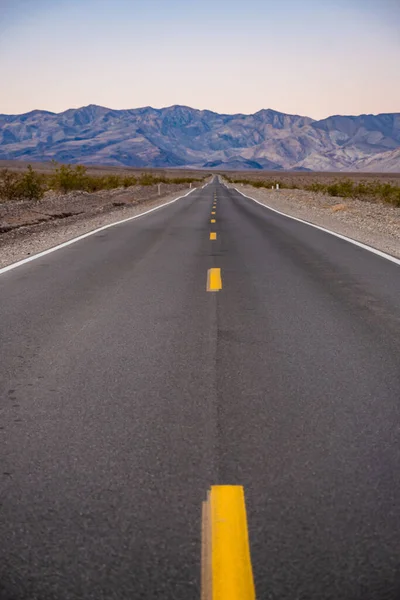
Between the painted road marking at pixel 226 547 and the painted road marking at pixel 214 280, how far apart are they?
21.0 ft

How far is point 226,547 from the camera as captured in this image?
3006mm

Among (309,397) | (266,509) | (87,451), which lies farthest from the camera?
(309,397)

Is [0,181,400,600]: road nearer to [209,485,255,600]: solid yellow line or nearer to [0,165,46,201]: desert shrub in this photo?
[209,485,255,600]: solid yellow line

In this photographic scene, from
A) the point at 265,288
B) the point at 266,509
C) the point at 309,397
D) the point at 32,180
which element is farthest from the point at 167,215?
the point at 266,509

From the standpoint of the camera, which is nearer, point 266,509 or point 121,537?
point 121,537

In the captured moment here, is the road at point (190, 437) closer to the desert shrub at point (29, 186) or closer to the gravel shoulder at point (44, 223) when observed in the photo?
the gravel shoulder at point (44, 223)

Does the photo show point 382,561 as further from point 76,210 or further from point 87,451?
point 76,210

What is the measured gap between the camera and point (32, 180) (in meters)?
37.0

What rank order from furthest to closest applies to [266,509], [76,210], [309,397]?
[76,210] → [309,397] → [266,509]

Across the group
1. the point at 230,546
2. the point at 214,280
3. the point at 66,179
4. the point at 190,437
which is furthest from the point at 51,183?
the point at 230,546

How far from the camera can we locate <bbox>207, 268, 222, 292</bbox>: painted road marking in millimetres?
9898

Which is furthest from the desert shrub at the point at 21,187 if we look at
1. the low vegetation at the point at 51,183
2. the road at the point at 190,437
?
the road at the point at 190,437

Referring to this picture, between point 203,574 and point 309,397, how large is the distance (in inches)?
94.4

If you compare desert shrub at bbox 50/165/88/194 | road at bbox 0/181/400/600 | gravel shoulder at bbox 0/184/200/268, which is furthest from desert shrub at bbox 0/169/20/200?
road at bbox 0/181/400/600
